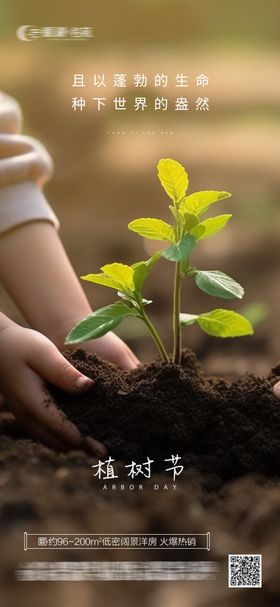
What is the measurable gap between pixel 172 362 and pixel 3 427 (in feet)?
0.74

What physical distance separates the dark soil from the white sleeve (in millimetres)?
314

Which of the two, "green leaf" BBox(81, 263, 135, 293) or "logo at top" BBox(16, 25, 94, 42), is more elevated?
"logo at top" BBox(16, 25, 94, 42)

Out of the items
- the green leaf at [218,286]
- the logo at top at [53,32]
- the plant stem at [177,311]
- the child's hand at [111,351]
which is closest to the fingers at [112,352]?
the child's hand at [111,351]

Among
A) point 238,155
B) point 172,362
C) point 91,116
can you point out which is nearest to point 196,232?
point 172,362

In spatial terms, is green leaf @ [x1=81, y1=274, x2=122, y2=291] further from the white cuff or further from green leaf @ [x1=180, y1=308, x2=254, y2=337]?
the white cuff

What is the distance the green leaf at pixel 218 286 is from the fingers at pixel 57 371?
0.17 m

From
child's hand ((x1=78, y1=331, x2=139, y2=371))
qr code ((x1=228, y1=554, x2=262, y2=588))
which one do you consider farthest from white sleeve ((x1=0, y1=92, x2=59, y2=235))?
qr code ((x1=228, y1=554, x2=262, y2=588))

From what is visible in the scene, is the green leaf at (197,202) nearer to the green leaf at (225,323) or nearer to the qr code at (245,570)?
the green leaf at (225,323)

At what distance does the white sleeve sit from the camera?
1.25 meters

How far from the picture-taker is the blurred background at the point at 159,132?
1187mm

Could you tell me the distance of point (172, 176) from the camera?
106 cm

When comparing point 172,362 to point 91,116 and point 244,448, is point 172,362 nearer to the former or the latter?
point 244,448

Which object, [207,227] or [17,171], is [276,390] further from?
[17,171]

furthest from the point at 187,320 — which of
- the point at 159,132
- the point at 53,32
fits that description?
the point at 53,32
